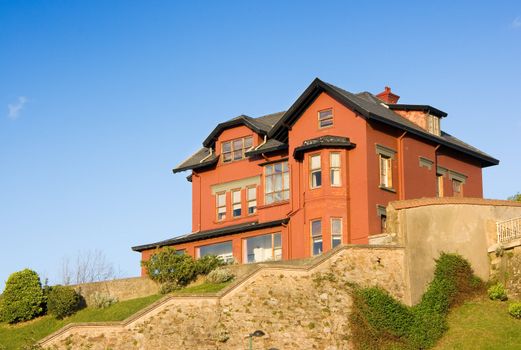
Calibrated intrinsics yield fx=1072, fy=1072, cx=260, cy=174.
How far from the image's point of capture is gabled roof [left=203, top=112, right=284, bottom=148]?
62.6 metres

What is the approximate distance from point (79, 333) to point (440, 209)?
17.6 m

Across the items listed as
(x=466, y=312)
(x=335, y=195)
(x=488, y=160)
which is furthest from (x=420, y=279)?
(x=488, y=160)

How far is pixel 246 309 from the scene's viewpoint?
46.5 meters

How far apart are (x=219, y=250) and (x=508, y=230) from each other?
57.5 feet

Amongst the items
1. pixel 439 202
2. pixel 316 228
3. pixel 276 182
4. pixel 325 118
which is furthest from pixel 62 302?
pixel 439 202

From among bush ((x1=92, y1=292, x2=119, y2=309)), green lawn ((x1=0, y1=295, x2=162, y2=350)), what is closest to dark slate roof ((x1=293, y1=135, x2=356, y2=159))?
green lawn ((x1=0, y1=295, x2=162, y2=350))

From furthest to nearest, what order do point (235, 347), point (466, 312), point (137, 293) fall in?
point (137, 293) < point (466, 312) < point (235, 347)

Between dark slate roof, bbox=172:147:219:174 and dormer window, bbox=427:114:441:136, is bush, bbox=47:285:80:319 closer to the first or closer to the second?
dark slate roof, bbox=172:147:219:174

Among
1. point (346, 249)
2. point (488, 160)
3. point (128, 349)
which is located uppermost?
point (488, 160)

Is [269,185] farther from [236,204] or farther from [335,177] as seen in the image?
[335,177]

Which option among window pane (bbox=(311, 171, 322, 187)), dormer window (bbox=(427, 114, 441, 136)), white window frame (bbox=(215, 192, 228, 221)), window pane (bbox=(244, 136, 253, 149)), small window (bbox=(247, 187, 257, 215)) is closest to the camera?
window pane (bbox=(311, 171, 322, 187))

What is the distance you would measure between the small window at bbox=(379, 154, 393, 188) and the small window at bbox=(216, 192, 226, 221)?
12518 mm

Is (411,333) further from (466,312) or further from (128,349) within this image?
(128,349)

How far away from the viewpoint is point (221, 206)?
64438 millimetres
